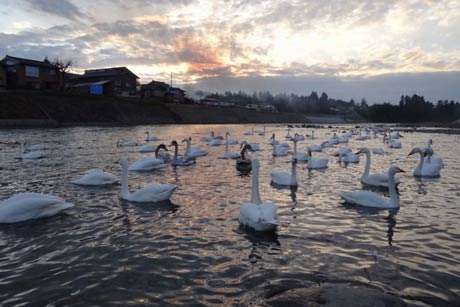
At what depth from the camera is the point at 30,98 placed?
5284 centimetres

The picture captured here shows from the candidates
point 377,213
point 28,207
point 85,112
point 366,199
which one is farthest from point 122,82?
point 377,213

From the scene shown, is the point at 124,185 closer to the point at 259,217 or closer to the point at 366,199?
the point at 259,217

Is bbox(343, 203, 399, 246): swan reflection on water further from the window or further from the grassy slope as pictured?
the window

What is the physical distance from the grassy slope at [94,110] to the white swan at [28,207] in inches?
1691

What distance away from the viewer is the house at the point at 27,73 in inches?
2721

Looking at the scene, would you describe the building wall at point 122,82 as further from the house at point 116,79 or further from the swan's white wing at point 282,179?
the swan's white wing at point 282,179

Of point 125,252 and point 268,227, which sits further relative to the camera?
point 268,227

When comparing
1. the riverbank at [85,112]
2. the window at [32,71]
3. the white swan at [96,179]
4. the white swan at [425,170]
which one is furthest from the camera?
the window at [32,71]

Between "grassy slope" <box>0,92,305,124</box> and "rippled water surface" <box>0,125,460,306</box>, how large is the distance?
4258cm

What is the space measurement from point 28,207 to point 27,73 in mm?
71841

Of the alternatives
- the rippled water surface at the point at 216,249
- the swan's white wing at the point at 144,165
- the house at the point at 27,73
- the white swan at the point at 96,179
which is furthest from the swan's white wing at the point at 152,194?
the house at the point at 27,73

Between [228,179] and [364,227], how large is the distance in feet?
21.5

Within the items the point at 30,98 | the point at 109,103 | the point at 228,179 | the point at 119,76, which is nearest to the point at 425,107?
the point at 119,76

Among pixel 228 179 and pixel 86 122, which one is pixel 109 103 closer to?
pixel 86 122
